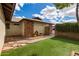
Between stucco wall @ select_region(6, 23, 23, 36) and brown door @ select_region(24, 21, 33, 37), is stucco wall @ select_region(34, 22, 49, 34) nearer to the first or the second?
brown door @ select_region(24, 21, 33, 37)

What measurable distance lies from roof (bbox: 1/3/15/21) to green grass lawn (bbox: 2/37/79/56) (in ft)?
1.68

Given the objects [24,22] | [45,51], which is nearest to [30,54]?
[45,51]

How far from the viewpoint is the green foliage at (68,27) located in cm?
433

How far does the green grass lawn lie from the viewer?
434 cm

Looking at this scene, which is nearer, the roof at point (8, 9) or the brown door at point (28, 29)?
the roof at point (8, 9)

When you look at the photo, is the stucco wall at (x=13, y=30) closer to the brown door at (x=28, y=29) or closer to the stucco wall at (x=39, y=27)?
the brown door at (x=28, y=29)

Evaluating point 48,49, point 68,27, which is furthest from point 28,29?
point 68,27

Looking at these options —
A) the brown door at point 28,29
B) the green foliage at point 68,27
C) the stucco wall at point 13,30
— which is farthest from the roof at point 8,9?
the green foliage at point 68,27

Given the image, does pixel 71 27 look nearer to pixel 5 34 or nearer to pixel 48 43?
pixel 48 43

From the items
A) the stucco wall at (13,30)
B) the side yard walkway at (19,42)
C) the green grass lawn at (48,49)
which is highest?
the stucco wall at (13,30)

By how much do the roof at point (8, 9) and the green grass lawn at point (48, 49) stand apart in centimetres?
51

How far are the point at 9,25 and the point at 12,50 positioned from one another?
0.38 meters

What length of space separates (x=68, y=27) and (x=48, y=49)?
0.46 metres

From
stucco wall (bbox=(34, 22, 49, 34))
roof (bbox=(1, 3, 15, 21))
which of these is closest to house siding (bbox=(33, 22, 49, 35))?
stucco wall (bbox=(34, 22, 49, 34))
